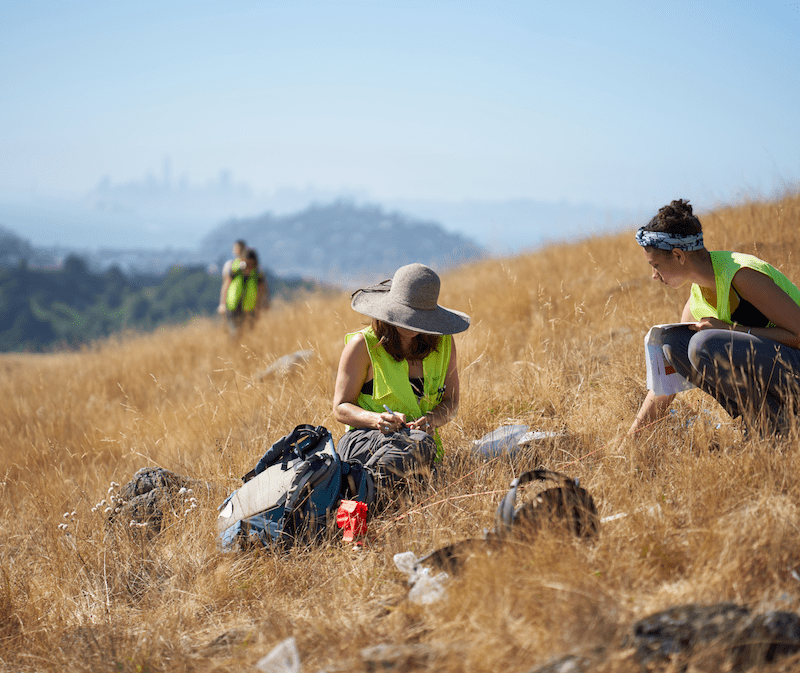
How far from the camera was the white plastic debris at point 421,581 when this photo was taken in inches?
80.8

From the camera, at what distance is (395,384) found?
303 centimetres

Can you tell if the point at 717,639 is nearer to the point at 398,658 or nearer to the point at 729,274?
the point at 398,658

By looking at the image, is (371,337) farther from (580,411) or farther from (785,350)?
(785,350)

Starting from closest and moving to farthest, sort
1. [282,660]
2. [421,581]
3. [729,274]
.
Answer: [282,660]
[421,581]
[729,274]

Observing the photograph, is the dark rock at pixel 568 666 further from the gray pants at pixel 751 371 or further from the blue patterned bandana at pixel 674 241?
the blue patterned bandana at pixel 674 241

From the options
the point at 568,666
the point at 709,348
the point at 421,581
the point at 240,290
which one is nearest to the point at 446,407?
the point at 421,581

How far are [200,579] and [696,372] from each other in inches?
98.2

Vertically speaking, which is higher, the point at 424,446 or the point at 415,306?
the point at 415,306

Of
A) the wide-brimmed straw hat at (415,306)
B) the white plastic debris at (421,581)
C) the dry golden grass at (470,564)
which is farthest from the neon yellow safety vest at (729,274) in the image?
the white plastic debris at (421,581)

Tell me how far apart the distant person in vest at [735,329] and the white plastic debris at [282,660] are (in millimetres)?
2118

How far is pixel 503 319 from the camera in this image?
20.5ft

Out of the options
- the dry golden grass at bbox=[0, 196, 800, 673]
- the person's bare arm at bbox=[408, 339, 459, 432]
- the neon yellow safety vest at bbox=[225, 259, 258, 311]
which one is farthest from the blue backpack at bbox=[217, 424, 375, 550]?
the neon yellow safety vest at bbox=[225, 259, 258, 311]

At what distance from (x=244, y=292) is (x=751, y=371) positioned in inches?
284

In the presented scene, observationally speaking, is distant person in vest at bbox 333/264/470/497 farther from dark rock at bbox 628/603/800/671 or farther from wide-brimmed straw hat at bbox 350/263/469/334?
dark rock at bbox 628/603/800/671
